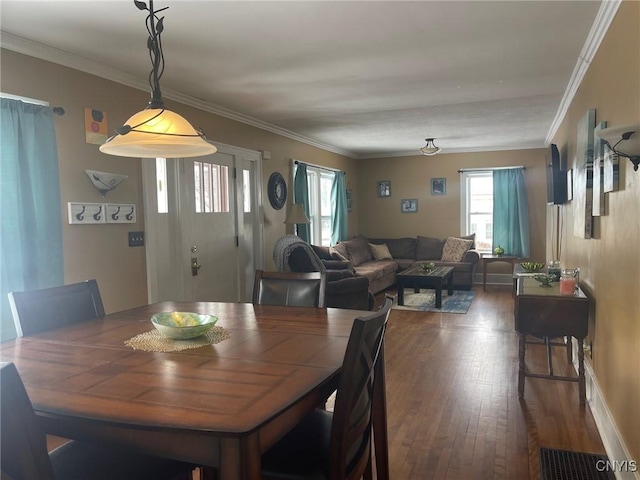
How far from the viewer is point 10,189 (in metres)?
2.76

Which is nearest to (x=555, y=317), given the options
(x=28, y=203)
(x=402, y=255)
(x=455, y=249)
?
(x=28, y=203)

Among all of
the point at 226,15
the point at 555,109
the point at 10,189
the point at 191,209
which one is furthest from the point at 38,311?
the point at 555,109

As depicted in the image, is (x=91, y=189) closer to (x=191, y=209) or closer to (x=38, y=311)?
(x=191, y=209)

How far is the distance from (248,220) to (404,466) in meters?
3.57

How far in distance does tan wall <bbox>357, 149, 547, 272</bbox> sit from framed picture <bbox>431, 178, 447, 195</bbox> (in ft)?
0.18

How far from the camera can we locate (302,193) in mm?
6477

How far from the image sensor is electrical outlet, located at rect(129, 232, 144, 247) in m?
3.68

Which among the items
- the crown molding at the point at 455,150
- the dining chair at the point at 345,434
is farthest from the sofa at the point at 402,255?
the dining chair at the point at 345,434

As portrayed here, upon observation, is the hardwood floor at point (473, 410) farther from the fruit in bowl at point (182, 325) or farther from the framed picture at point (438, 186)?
the framed picture at point (438, 186)

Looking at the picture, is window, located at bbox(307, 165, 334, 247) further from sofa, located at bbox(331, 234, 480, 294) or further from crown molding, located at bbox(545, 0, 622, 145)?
crown molding, located at bbox(545, 0, 622, 145)

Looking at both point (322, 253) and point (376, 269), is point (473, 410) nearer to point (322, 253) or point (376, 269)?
point (322, 253)

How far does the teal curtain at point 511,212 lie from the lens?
7789mm

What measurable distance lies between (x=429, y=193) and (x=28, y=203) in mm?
6930

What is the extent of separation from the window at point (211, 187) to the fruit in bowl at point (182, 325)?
104 inches
